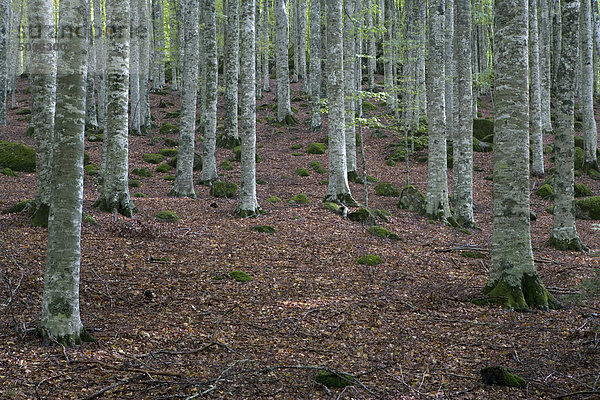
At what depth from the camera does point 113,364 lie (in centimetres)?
421

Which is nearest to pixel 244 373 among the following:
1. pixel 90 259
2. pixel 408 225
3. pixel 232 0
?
pixel 90 259

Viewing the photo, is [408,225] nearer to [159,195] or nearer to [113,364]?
[159,195]

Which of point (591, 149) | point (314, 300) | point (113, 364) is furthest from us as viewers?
point (591, 149)

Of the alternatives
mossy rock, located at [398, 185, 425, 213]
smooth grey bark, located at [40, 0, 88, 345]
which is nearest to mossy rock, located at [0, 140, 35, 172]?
mossy rock, located at [398, 185, 425, 213]

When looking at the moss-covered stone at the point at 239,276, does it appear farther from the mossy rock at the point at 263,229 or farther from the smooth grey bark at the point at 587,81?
the smooth grey bark at the point at 587,81

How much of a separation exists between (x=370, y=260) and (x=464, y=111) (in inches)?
221

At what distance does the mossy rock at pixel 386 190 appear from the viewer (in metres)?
16.2

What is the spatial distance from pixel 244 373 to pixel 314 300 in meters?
2.56

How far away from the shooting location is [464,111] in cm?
1215

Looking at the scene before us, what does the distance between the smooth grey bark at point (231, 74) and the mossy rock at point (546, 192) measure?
1119 centimetres

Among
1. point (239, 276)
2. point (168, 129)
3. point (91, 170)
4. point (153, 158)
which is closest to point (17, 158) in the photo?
point (91, 170)

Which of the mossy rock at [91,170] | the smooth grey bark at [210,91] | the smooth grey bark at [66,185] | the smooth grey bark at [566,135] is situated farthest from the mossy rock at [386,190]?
the smooth grey bark at [66,185]

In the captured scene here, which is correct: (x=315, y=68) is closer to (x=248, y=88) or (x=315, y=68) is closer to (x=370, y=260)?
(x=248, y=88)

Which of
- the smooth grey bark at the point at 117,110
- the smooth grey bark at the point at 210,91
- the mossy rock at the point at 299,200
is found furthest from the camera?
the smooth grey bark at the point at 210,91
